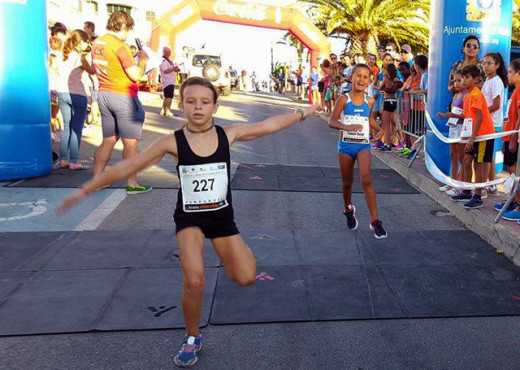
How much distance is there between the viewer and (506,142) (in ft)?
20.3

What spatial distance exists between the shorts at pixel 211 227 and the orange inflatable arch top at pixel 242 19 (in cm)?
2437

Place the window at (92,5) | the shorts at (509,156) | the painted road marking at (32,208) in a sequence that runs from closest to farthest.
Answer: the painted road marking at (32,208) → the shorts at (509,156) → the window at (92,5)

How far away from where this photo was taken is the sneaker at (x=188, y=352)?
305 cm

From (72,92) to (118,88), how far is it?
1.58 metres

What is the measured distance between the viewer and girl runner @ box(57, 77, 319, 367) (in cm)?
309

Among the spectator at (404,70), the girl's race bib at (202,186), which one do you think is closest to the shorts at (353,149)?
the girl's race bib at (202,186)

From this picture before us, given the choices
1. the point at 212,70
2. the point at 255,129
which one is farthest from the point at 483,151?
the point at 212,70

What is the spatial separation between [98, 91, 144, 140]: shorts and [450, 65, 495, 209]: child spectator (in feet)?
13.0

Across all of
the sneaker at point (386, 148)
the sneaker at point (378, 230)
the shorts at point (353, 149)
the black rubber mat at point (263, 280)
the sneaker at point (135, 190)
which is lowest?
A: the black rubber mat at point (263, 280)

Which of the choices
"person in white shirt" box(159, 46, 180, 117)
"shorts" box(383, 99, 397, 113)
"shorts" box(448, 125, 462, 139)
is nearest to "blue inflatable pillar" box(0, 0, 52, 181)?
"shorts" box(448, 125, 462, 139)

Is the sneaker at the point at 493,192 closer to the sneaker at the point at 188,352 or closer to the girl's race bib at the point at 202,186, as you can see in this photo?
the girl's race bib at the point at 202,186

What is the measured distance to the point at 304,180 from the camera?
8312mm

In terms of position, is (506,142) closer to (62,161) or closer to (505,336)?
(505,336)

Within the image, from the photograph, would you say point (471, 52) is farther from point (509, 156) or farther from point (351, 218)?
point (351, 218)
